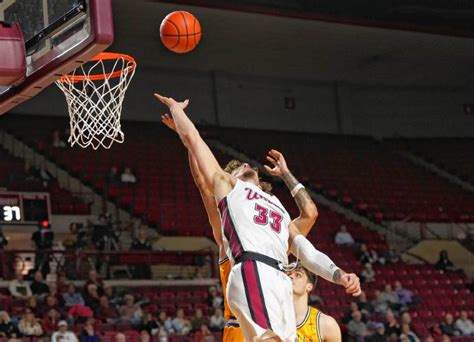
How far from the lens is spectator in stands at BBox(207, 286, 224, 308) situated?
1513 centimetres

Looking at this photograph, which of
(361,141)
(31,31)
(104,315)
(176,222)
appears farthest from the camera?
(361,141)

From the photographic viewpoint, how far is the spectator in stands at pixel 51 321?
1294cm

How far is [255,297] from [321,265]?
16.5 inches

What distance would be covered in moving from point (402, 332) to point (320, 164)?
28.5 ft

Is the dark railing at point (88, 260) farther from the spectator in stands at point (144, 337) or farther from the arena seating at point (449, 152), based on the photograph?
the arena seating at point (449, 152)

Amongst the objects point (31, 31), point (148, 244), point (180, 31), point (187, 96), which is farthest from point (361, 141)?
point (31, 31)

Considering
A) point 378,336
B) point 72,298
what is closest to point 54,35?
point 72,298

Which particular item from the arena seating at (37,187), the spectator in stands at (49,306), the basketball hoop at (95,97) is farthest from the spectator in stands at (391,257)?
the basketball hoop at (95,97)

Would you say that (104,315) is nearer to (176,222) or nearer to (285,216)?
(176,222)

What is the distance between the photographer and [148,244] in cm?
1698

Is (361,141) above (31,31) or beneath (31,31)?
above

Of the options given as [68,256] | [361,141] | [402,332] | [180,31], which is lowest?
[402,332]

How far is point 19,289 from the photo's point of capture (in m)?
14.2

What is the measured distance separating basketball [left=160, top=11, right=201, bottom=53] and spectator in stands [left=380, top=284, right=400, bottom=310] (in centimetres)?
952
